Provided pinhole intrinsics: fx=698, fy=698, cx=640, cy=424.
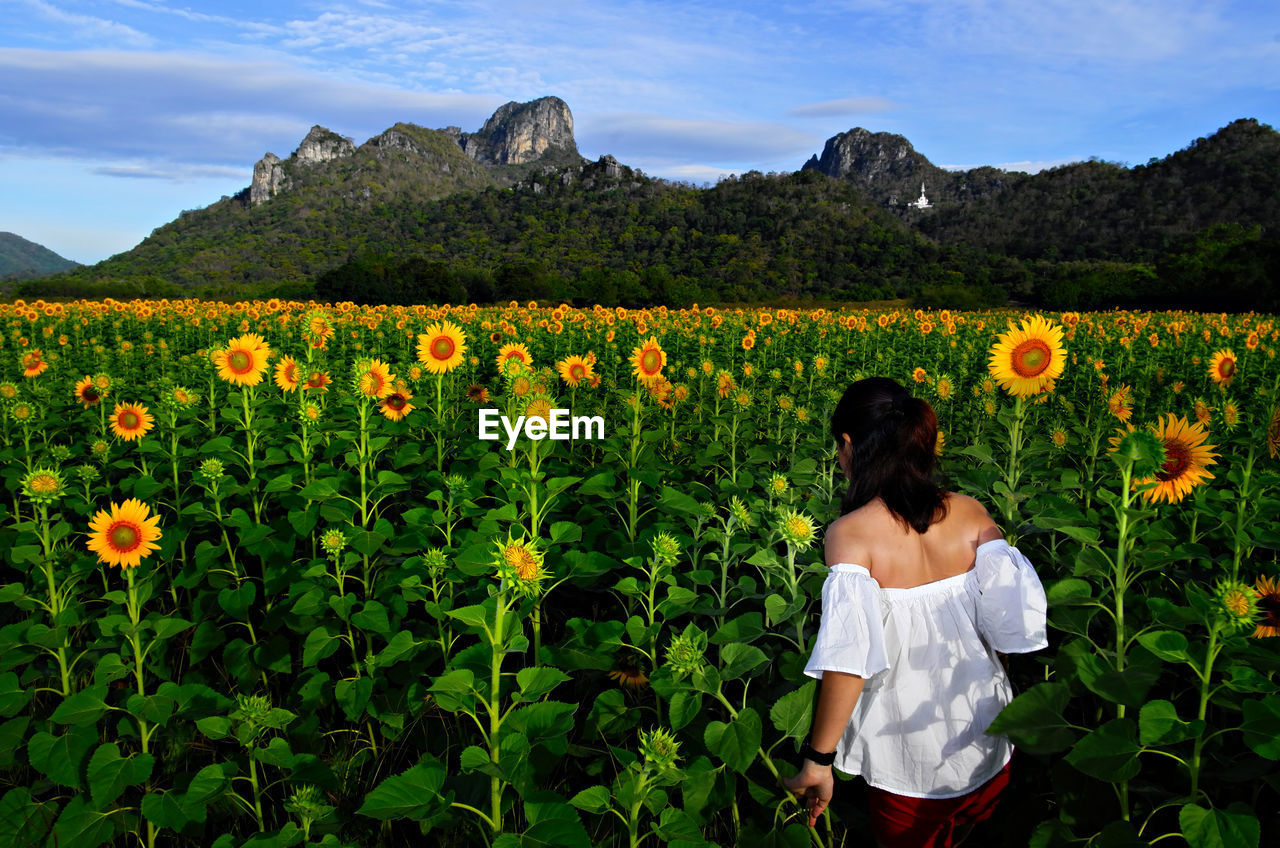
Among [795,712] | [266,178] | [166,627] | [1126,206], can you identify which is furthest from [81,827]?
[266,178]

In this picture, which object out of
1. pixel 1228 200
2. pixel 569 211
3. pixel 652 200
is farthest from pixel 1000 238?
pixel 569 211

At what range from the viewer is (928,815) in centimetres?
226

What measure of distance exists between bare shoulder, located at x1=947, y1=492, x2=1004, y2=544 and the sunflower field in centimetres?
23

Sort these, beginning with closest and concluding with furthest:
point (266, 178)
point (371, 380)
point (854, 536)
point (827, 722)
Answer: point (827, 722) → point (854, 536) → point (371, 380) → point (266, 178)

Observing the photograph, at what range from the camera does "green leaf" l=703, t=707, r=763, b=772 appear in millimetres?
1890

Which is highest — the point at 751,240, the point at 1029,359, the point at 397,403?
the point at 751,240

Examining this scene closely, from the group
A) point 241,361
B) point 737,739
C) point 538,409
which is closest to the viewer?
point 737,739

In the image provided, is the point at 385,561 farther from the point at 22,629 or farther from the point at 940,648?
the point at 940,648

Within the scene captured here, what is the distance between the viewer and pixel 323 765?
8.57 feet

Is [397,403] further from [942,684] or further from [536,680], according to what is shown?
[942,684]

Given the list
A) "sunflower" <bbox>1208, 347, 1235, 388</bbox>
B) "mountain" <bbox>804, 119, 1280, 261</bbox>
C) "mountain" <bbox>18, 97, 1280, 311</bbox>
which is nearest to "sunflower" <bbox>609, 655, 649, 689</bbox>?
"sunflower" <bbox>1208, 347, 1235, 388</bbox>

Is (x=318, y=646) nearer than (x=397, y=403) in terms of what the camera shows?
Yes

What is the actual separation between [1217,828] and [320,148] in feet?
603

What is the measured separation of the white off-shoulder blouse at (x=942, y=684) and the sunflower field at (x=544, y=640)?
7.6 inches
